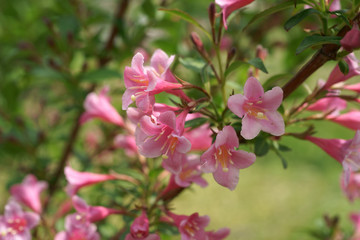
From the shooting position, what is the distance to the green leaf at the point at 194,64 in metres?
1.05

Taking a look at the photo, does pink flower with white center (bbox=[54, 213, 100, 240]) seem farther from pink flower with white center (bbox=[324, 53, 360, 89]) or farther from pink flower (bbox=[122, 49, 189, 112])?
pink flower with white center (bbox=[324, 53, 360, 89])

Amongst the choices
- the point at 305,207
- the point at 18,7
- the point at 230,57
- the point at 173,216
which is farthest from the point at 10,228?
the point at 305,207

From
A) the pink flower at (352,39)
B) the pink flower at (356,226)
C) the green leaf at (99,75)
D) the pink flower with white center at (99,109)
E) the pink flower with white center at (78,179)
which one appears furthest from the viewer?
the pink flower at (356,226)

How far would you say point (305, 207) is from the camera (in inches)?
170

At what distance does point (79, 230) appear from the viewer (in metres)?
1.06

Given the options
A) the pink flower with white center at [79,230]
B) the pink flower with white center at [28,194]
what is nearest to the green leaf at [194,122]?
the pink flower with white center at [79,230]

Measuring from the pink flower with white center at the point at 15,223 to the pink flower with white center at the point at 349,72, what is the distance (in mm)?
979

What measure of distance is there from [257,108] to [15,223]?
33.9 inches

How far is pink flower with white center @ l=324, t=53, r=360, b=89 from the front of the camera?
92 cm

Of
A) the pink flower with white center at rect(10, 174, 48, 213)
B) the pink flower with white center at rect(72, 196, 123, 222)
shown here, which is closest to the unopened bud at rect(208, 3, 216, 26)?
the pink flower with white center at rect(72, 196, 123, 222)

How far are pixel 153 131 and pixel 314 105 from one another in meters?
0.50

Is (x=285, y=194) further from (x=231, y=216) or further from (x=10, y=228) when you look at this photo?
(x=10, y=228)

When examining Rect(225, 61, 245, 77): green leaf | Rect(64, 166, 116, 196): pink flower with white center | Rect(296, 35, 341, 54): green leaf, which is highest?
Rect(296, 35, 341, 54): green leaf

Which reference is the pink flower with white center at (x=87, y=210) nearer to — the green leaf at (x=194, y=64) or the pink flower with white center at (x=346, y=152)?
the green leaf at (x=194, y=64)
